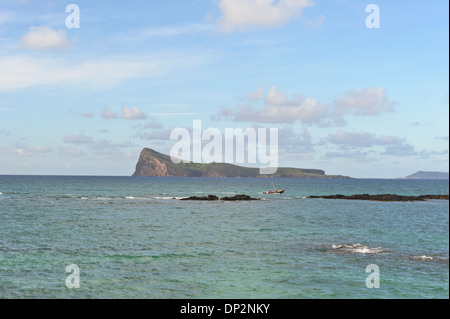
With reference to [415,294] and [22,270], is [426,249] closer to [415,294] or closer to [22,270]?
[415,294]

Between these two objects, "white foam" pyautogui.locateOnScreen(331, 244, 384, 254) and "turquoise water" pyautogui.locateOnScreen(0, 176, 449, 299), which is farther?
"white foam" pyautogui.locateOnScreen(331, 244, 384, 254)

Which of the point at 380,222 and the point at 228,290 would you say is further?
the point at 380,222

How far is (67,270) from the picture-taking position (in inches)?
1125

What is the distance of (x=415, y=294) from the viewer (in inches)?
951

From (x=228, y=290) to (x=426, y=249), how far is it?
2372 cm

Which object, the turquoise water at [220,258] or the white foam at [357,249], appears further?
the white foam at [357,249]

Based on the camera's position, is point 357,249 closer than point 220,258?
No

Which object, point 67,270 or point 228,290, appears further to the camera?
point 67,270

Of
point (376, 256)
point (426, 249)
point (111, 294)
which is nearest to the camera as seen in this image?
point (111, 294)
